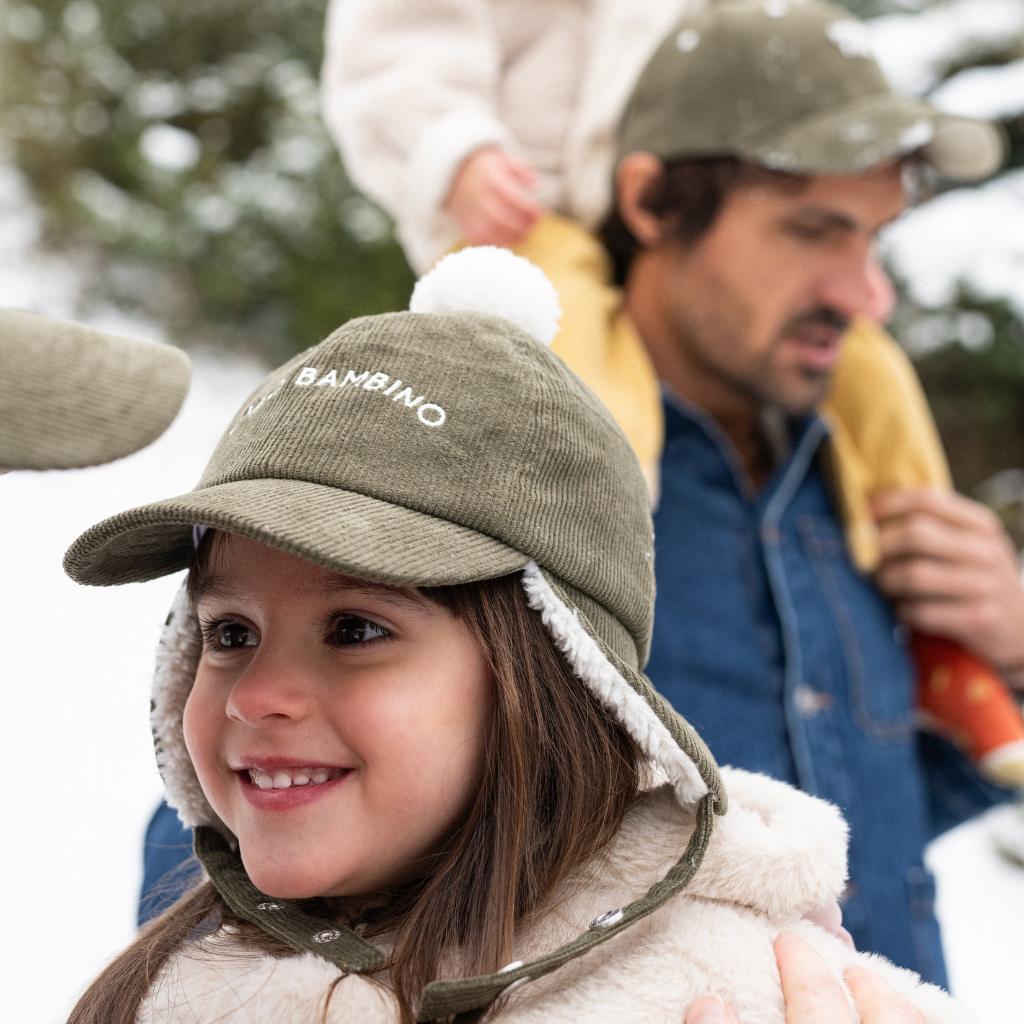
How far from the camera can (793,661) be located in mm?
1641

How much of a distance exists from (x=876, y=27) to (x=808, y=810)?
380 cm

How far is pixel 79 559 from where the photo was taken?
97cm

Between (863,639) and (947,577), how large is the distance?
0.19 meters

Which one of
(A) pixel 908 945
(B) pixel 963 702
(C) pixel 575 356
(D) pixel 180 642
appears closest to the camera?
(D) pixel 180 642

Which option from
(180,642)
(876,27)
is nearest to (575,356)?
(180,642)

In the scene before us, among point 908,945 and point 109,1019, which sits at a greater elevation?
point 109,1019

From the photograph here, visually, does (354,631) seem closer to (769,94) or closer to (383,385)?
(383,385)

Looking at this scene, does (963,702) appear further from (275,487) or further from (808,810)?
(275,487)

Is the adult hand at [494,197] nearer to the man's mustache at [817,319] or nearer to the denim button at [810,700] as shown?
the man's mustache at [817,319]

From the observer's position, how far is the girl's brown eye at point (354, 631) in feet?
3.10

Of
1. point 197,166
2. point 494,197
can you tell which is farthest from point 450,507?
point 197,166

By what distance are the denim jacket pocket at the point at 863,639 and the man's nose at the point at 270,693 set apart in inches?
39.3

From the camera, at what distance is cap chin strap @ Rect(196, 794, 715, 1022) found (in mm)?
862

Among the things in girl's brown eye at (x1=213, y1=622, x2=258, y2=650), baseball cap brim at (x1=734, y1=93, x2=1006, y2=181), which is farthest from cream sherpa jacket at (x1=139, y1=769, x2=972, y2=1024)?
baseball cap brim at (x1=734, y1=93, x2=1006, y2=181)
